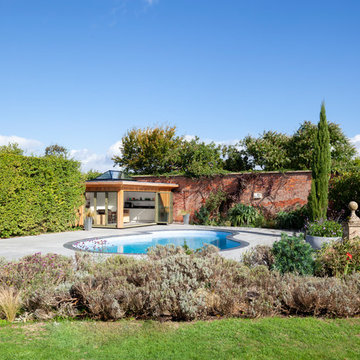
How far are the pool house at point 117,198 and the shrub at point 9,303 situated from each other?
35.6ft

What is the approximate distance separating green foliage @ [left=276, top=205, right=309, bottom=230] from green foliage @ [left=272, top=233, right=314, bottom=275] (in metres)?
9.38

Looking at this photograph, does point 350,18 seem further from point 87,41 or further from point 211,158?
point 211,158

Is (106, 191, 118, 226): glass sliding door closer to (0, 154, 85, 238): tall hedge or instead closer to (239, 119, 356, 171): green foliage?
(0, 154, 85, 238): tall hedge

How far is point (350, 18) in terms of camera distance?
34.2 ft

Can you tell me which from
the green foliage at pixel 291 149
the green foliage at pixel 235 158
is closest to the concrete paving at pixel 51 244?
the green foliage at pixel 291 149

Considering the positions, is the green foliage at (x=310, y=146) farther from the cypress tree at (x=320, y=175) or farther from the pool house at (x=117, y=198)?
the cypress tree at (x=320, y=175)

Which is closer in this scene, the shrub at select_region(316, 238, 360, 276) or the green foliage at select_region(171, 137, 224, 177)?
the shrub at select_region(316, 238, 360, 276)

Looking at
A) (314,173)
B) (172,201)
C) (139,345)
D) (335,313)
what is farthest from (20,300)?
(172,201)

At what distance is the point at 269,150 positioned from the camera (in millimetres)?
19828

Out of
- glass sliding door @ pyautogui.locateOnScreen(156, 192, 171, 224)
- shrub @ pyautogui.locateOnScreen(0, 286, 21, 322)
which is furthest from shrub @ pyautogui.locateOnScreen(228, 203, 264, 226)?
shrub @ pyautogui.locateOnScreen(0, 286, 21, 322)

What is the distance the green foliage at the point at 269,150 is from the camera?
19.6 m

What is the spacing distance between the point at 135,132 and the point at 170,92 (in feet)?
50.4

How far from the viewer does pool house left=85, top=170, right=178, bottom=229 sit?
15828mm

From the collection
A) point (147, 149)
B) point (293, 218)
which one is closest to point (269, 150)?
point (293, 218)
